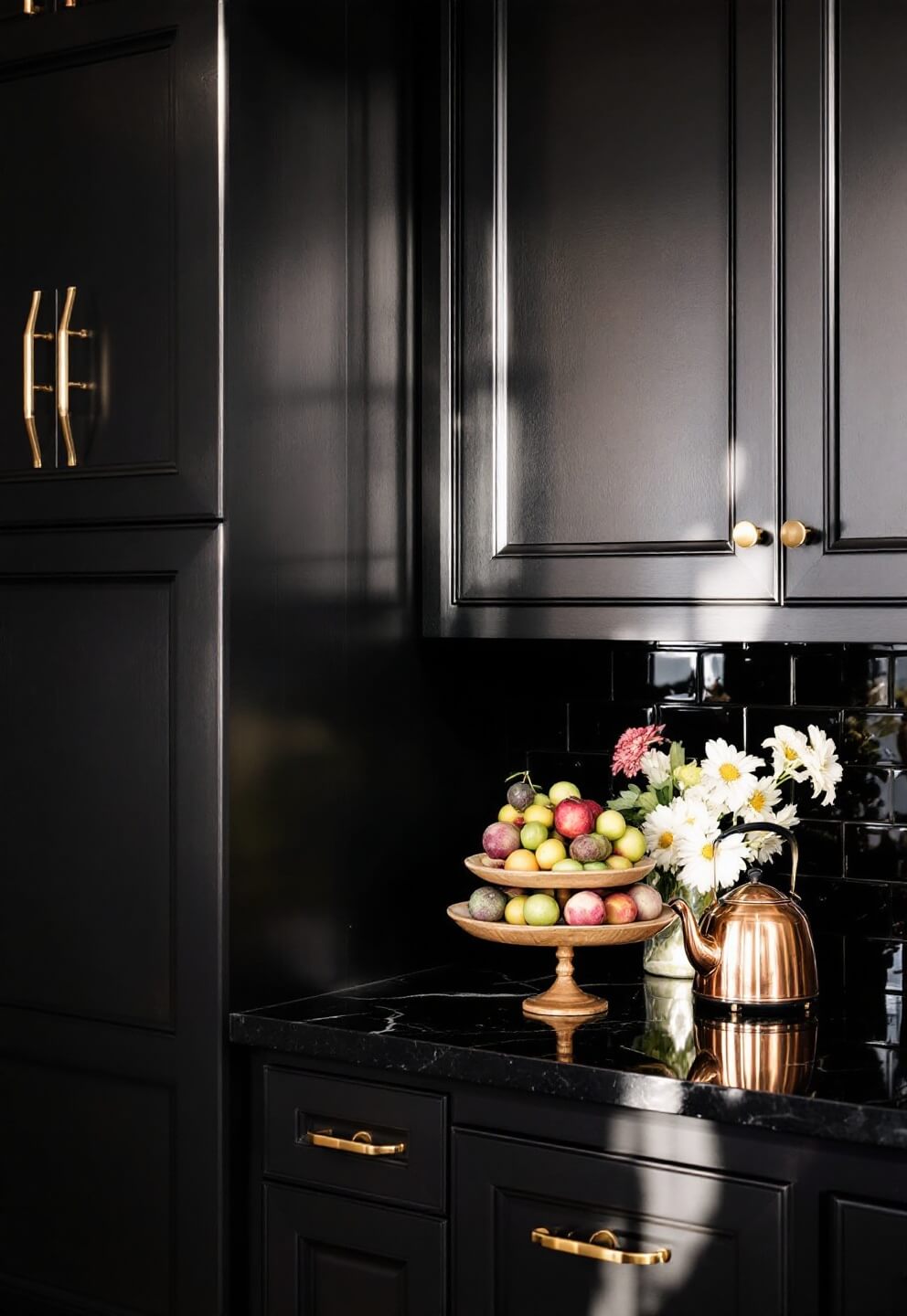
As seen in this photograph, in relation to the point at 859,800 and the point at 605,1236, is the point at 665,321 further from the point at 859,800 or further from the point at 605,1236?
the point at 605,1236

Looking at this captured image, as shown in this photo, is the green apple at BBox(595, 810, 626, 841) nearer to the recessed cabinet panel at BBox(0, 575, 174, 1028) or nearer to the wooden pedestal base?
the wooden pedestal base

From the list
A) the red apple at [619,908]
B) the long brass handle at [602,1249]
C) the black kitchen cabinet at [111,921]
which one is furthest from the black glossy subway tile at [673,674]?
the long brass handle at [602,1249]

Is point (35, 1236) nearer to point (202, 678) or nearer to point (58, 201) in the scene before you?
point (202, 678)

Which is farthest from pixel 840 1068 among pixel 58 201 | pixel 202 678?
pixel 58 201

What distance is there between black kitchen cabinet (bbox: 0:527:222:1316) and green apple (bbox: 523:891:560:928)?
1.34 ft

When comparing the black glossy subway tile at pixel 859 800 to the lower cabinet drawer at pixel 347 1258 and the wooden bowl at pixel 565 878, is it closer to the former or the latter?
the wooden bowl at pixel 565 878

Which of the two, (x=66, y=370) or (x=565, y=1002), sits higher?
(x=66, y=370)

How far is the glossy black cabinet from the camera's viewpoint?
6.61 feet

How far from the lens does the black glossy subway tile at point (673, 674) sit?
2.55 m

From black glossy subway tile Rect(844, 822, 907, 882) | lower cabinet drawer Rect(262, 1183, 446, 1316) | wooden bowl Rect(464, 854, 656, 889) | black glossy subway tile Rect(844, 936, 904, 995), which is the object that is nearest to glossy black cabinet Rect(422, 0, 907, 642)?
wooden bowl Rect(464, 854, 656, 889)

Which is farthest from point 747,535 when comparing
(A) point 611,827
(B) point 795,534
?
(A) point 611,827

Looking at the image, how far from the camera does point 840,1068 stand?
1.84 m

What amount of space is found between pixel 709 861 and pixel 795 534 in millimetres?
519

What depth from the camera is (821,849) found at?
2424mm
